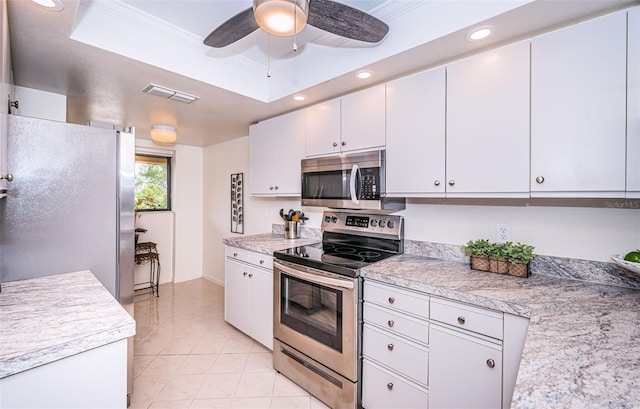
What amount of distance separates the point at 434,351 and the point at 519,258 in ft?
2.33

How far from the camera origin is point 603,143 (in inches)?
50.2

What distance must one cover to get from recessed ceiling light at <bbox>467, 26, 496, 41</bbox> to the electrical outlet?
111 centimetres

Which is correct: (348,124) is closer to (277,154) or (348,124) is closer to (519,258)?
(277,154)

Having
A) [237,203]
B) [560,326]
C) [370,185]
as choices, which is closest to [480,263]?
[560,326]

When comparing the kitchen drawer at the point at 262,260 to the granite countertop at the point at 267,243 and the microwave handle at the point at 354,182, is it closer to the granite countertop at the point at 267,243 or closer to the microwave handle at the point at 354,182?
the granite countertop at the point at 267,243

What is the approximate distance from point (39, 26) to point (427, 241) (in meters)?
2.63

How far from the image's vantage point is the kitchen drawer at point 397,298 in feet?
5.05

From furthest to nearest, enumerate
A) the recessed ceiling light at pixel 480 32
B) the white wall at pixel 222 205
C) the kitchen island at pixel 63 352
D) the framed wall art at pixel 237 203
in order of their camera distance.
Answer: the framed wall art at pixel 237 203
the white wall at pixel 222 205
the recessed ceiling light at pixel 480 32
the kitchen island at pixel 63 352

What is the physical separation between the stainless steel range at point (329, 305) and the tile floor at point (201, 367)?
7.5 inches

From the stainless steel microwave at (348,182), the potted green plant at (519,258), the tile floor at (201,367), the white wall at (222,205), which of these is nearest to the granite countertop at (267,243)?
the stainless steel microwave at (348,182)

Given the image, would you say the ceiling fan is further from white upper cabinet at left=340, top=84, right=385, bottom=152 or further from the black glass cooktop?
the black glass cooktop

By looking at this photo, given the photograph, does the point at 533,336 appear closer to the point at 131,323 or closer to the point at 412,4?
the point at 131,323

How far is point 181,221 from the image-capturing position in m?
4.71

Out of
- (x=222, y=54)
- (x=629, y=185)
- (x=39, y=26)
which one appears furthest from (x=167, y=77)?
(x=629, y=185)
